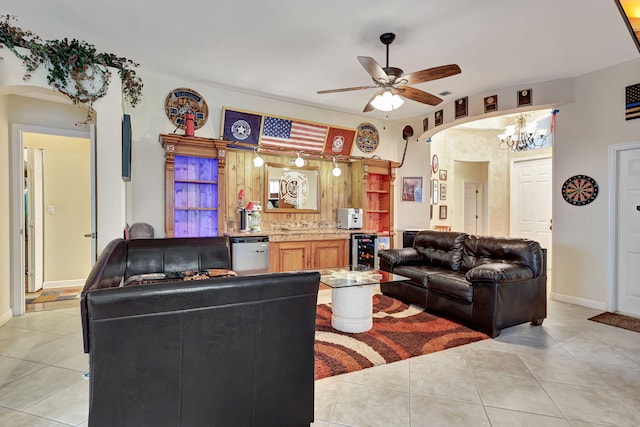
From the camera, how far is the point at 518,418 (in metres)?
1.89

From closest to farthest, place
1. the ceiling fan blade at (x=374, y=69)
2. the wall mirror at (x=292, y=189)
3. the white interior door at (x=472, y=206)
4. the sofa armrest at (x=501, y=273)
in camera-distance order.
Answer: the ceiling fan blade at (x=374, y=69), the sofa armrest at (x=501, y=273), the wall mirror at (x=292, y=189), the white interior door at (x=472, y=206)

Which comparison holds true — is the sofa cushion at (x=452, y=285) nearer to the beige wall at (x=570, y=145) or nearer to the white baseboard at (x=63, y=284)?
the beige wall at (x=570, y=145)

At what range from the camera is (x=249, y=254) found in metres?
4.56

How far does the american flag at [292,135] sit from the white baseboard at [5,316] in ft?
12.2

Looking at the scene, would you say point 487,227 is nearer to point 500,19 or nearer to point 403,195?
point 403,195

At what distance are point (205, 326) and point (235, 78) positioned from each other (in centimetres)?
394

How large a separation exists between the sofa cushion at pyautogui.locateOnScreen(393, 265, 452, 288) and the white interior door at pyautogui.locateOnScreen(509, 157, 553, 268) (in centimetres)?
439

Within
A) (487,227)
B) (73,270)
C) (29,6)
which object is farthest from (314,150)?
(487,227)

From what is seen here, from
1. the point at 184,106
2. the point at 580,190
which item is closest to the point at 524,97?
the point at 580,190

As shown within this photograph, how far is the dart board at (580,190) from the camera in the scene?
4.14 metres

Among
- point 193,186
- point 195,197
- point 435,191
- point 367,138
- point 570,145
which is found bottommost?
point 195,197

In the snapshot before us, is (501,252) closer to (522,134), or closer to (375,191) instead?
(375,191)

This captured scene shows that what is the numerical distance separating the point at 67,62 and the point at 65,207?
3020 millimetres

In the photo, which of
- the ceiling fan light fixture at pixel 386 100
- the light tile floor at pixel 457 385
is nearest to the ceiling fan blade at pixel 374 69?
the ceiling fan light fixture at pixel 386 100
